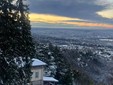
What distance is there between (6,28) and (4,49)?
1312 mm

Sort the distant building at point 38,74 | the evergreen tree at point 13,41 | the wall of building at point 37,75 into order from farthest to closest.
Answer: the wall of building at point 37,75, the distant building at point 38,74, the evergreen tree at point 13,41

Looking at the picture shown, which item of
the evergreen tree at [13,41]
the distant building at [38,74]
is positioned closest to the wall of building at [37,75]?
the distant building at [38,74]

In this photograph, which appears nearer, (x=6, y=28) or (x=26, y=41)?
(x=6, y=28)

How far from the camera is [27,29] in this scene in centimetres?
2611

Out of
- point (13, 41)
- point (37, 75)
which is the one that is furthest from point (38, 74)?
point (13, 41)

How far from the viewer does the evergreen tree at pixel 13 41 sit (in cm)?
2428

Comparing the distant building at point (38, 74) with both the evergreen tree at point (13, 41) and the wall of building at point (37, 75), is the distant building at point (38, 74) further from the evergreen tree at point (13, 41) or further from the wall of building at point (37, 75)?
the evergreen tree at point (13, 41)

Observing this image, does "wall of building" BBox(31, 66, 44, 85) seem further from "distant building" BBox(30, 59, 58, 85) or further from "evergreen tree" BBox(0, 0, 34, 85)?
"evergreen tree" BBox(0, 0, 34, 85)

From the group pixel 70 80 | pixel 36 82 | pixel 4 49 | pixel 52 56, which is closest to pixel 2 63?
pixel 4 49

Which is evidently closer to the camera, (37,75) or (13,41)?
(13,41)

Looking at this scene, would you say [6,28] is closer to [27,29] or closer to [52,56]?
[27,29]

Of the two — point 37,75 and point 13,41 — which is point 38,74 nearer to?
point 37,75

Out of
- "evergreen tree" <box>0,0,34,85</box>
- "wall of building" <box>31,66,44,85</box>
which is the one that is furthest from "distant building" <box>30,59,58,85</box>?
"evergreen tree" <box>0,0,34,85</box>

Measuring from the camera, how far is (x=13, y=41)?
2462 centimetres
